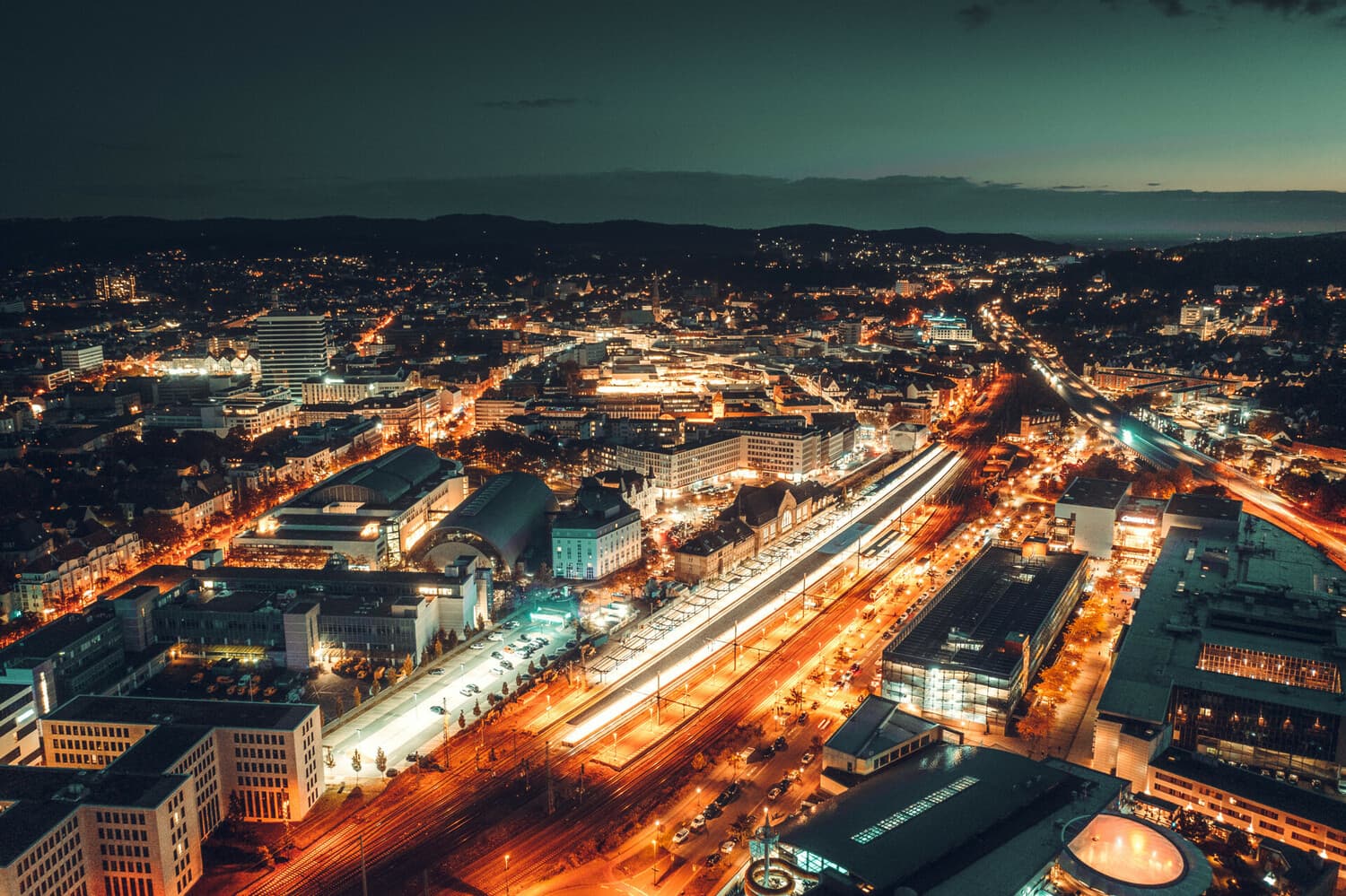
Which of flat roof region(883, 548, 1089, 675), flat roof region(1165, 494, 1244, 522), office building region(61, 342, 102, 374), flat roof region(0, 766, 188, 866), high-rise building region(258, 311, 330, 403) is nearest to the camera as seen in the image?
flat roof region(0, 766, 188, 866)

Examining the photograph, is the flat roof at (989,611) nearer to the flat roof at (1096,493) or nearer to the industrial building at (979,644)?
the industrial building at (979,644)

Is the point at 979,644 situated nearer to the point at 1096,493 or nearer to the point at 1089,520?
the point at 1089,520

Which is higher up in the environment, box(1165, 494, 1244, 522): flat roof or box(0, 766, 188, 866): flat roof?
box(0, 766, 188, 866): flat roof

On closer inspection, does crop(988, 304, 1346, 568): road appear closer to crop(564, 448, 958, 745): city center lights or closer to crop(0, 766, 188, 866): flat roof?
crop(564, 448, 958, 745): city center lights

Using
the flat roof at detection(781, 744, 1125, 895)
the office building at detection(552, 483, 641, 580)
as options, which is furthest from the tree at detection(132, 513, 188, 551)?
the flat roof at detection(781, 744, 1125, 895)

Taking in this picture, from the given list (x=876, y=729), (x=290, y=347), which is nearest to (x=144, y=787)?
(x=876, y=729)

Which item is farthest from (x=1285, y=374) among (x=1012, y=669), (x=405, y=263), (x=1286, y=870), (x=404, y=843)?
(x=405, y=263)

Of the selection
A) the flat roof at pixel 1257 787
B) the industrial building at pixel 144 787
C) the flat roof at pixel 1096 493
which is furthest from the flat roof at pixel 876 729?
the flat roof at pixel 1096 493
